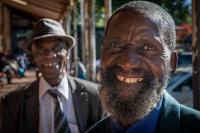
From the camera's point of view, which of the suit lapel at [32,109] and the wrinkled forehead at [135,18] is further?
the suit lapel at [32,109]

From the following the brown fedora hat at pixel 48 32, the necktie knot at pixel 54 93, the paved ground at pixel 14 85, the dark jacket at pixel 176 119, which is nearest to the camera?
the dark jacket at pixel 176 119

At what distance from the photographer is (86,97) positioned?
3633 mm

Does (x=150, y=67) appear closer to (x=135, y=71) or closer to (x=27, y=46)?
(x=135, y=71)

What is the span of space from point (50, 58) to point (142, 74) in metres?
1.83

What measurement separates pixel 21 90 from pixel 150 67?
197cm

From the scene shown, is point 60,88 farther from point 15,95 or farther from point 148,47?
point 148,47

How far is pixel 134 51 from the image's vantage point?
195 centimetres

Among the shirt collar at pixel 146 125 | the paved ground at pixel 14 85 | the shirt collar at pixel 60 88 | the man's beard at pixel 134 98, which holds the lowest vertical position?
the paved ground at pixel 14 85

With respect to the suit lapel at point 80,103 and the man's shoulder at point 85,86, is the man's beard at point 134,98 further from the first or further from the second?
the man's shoulder at point 85,86

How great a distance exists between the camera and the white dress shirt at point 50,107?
3566mm

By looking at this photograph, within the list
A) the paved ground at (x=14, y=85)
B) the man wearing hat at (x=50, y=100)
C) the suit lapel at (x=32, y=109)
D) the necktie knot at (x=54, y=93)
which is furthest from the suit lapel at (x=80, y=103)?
the paved ground at (x=14, y=85)

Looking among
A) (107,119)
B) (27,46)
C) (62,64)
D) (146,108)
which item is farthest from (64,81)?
(146,108)

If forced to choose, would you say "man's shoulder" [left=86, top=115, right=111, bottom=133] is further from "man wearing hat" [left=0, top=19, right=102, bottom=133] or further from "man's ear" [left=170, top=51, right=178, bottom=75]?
"man wearing hat" [left=0, top=19, right=102, bottom=133]

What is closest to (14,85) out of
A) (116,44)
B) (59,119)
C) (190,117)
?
(59,119)
